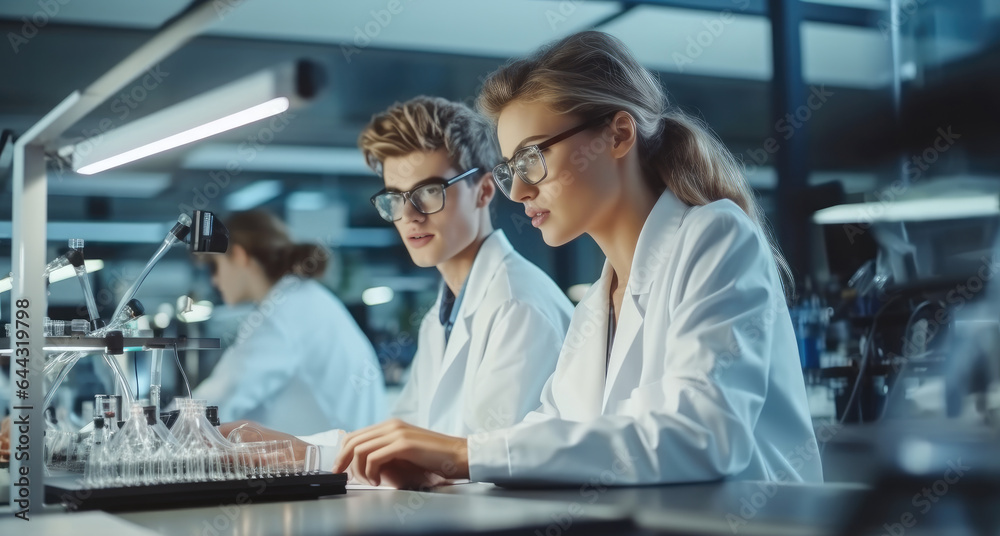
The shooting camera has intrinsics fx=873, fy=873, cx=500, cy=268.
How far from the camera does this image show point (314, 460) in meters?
1.44

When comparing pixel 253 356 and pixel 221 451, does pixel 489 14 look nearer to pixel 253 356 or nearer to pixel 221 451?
pixel 253 356

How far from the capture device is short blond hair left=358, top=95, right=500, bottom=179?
241 cm

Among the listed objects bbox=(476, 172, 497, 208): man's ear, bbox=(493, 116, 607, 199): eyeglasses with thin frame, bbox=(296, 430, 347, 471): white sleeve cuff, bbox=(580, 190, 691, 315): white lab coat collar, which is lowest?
bbox=(296, 430, 347, 471): white sleeve cuff

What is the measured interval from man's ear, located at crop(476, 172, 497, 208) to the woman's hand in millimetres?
1249

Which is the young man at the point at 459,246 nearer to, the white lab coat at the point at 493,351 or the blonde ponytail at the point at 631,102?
the white lab coat at the point at 493,351

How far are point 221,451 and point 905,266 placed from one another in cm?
276

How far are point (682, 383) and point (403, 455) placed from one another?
0.43 metres

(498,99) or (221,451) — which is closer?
(221,451)

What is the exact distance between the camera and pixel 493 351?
7.10ft

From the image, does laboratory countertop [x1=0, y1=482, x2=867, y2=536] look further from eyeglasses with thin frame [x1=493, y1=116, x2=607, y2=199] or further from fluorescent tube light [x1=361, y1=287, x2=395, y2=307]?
fluorescent tube light [x1=361, y1=287, x2=395, y2=307]

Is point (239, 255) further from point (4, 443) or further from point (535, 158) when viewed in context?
point (535, 158)

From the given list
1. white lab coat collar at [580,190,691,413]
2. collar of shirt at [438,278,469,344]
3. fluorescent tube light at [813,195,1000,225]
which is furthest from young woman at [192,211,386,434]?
fluorescent tube light at [813,195,1000,225]

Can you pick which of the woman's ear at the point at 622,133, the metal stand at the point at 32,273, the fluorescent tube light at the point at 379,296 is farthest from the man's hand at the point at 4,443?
the fluorescent tube light at the point at 379,296

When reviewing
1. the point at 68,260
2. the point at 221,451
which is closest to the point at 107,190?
the point at 68,260
